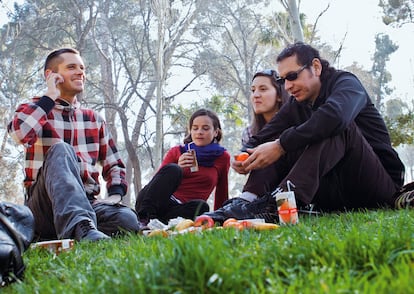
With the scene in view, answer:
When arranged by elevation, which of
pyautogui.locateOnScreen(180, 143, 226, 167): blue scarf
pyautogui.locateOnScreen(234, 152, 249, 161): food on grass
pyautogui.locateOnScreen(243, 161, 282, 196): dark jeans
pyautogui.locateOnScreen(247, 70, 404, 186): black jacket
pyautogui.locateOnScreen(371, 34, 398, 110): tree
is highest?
pyautogui.locateOnScreen(371, 34, 398, 110): tree

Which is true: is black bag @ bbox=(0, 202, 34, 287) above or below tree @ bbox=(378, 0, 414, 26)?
below

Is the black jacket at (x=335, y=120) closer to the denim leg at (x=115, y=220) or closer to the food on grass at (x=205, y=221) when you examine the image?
the food on grass at (x=205, y=221)

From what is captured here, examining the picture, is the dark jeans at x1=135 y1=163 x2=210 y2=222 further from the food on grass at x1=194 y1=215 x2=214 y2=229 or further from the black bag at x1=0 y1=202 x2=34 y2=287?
the black bag at x1=0 y1=202 x2=34 y2=287

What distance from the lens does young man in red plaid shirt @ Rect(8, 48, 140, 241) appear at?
2609mm

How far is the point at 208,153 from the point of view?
14.7 ft

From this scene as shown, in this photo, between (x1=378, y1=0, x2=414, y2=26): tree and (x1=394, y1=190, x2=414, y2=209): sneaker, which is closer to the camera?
(x1=394, y1=190, x2=414, y2=209): sneaker

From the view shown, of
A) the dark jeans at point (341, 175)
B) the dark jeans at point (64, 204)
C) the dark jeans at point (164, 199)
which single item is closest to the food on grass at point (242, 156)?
the dark jeans at point (341, 175)

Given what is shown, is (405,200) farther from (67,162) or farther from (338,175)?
(67,162)

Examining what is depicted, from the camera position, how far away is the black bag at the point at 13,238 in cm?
148

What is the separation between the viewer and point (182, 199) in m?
4.41

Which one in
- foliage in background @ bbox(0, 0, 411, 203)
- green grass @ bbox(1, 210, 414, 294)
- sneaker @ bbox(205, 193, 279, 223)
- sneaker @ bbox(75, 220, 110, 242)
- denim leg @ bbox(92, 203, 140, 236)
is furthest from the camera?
foliage in background @ bbox(0, 0, 411, 203)

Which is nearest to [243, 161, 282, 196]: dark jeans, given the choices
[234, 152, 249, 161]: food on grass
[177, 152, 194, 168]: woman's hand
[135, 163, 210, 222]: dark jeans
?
[234, 152, 249, 161]: food on grass

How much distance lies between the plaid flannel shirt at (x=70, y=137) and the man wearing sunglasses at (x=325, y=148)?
3.59ft

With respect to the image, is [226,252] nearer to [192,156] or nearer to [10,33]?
[192,156]
